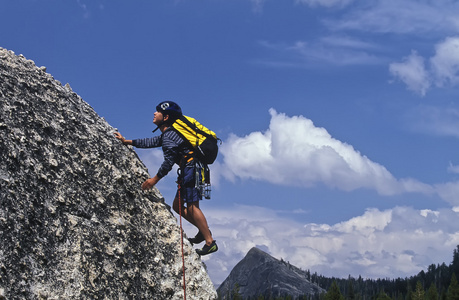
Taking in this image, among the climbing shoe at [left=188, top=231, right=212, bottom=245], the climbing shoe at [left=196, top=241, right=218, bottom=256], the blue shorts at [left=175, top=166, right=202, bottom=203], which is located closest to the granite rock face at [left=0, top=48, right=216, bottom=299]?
the climbing shoe at [left=196, top=241, right=218, bottom=256]

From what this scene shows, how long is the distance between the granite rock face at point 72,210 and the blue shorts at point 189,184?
1.94 ft

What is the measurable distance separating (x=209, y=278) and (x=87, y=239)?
3106 millimetres

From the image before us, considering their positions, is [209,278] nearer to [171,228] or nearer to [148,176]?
[171,228]

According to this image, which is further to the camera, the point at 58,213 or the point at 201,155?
the point at 201,155

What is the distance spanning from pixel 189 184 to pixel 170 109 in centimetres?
184

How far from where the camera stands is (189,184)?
11.6 m

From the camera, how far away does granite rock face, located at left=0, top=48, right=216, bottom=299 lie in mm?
8609

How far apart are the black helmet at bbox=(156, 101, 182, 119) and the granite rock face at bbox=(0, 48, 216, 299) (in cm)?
119

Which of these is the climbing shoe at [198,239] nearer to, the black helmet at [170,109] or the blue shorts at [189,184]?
the blue shorts at [189,184]

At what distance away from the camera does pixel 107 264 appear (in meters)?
9.41

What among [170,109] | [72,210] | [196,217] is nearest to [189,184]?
[196,217]

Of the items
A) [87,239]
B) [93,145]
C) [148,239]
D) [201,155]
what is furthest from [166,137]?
[87,239]

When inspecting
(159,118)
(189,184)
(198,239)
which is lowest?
(198,239)

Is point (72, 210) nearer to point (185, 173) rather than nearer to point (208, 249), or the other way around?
point (185, 173)
